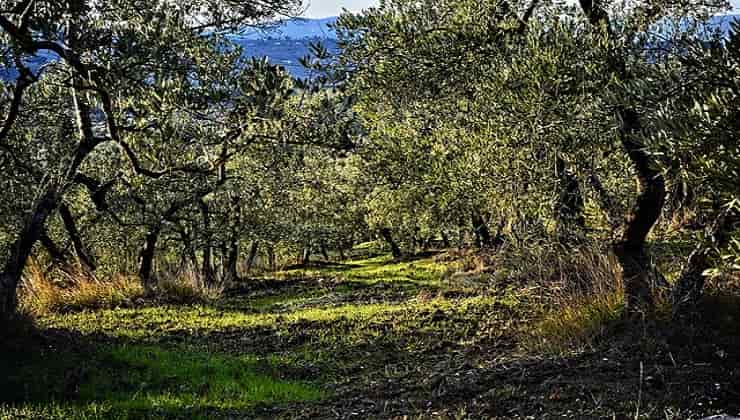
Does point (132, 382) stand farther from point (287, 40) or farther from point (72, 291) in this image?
point (72, 291)

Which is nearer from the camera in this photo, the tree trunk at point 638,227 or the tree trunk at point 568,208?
the tree trunk at point 638,227

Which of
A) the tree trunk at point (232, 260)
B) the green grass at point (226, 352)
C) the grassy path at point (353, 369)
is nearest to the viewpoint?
the grassy path at point (353, 369)

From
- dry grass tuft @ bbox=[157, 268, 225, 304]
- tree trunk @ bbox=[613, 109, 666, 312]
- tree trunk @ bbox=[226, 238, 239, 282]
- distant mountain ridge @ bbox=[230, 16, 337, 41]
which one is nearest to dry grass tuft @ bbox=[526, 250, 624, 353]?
tree trunk @ bbox=[613, 109, 666, 312]

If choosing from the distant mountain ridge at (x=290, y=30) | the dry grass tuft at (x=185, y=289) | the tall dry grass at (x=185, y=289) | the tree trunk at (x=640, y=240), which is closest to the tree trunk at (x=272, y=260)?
the tall dry grass at (x=185, y=289)

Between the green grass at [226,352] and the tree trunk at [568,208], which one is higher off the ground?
the tree trunk at [568,208]

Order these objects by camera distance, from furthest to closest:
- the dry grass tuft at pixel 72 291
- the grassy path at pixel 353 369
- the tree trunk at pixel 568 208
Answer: the dry grass tuft at pixel 72 291 < the tree trunk at pixel 568 208 < the grassy path at pixel 353 369

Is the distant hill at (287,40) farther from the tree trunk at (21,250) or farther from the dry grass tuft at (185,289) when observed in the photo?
the dry grass tuft at (185,289)

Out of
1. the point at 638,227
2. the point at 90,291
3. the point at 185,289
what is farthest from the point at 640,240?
the point at 90,291

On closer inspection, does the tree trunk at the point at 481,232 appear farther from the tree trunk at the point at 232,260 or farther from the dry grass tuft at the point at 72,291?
the dry grass tuft at the point at 72,291

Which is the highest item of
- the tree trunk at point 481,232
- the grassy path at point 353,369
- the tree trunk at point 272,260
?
the tree trunk at point 481,232

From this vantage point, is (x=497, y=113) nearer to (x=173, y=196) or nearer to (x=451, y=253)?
(x=173, y=196)

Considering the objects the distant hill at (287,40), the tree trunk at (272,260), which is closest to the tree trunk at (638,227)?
the distant hill at (287,40)

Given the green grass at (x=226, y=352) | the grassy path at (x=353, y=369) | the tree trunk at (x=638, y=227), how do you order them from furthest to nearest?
the tree trunk at (x=638, y=227)
the green grass at (x=226, y=352)
the grassy path at (x=353, y=369)

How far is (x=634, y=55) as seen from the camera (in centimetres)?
560
